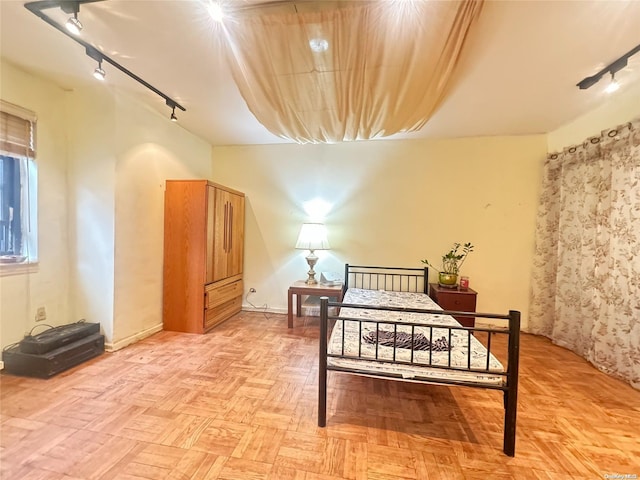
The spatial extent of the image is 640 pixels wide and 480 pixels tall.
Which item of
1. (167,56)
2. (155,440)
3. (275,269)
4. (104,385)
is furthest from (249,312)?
(167,56)

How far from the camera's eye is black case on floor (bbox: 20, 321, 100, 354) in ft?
7.32

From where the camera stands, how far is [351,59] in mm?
1766

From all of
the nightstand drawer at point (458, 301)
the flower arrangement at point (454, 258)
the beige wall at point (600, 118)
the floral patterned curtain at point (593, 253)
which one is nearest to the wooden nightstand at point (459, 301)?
the nightstand drawer at point (458, 301)

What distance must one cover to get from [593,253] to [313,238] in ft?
9.91

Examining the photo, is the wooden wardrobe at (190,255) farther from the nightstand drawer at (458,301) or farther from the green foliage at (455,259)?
the green foliage at (455,259)

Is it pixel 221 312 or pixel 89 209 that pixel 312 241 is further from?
pixel 89 209

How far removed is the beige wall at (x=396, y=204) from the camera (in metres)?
3.59

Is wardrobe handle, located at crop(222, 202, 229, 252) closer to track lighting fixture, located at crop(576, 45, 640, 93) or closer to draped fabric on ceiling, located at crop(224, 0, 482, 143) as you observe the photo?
draped fabric on ceiling, located at crop(224, 0, 482, 143)

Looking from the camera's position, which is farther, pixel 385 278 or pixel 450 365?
pixel 385 278

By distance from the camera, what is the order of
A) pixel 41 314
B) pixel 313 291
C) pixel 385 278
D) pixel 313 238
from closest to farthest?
1. pixel 41 314
2. pixel 313 291
3. pixel 313 238
4. pixel 385 278

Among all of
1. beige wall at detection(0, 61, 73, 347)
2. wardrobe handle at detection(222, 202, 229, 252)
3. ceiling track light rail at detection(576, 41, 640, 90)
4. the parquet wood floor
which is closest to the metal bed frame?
the parquet wood floor

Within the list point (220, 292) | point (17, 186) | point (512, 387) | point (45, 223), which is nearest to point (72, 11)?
point (17, 186)

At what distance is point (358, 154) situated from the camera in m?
3.91

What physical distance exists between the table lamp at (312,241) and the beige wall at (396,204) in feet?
1.03
